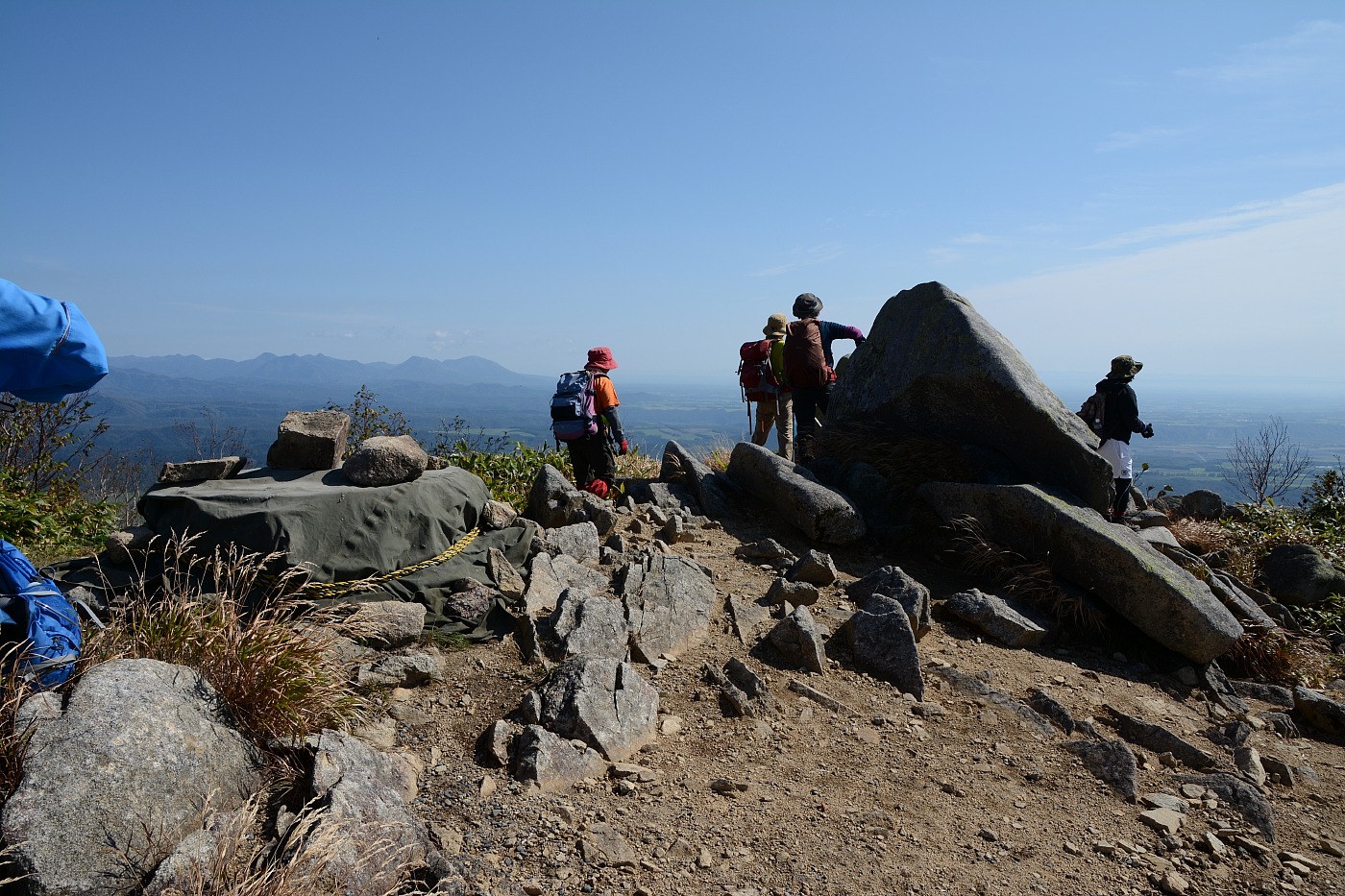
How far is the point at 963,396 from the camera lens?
885 centimetres

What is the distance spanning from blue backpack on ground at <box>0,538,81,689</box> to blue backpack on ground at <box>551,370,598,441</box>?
5.96 metres

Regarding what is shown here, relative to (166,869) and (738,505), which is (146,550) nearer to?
(166,869)

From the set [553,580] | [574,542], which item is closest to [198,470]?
[553,580]

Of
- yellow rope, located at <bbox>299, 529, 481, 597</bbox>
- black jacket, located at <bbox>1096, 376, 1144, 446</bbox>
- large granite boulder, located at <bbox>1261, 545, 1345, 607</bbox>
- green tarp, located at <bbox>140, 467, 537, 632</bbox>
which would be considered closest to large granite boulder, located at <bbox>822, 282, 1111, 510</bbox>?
black jacket, located at <bbox>1096, 376, 1144, 446</bbox>

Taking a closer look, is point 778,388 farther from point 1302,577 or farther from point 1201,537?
point 1302,577

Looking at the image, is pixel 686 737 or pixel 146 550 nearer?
pixel 686 737

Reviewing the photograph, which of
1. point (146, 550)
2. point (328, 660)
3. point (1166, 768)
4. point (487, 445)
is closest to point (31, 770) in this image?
point (328, 660)

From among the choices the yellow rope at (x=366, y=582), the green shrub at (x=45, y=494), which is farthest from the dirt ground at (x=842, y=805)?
the green shrub at (x=45, y=494)

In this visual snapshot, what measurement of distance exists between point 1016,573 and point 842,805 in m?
4.17

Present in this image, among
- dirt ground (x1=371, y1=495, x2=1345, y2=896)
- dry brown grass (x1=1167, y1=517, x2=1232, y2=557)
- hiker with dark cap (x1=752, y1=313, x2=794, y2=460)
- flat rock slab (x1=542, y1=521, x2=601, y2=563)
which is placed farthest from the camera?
hiker with dark cap (x1=752, y1=313, x2=794, y2=460)

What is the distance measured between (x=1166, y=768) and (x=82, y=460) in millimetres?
17944

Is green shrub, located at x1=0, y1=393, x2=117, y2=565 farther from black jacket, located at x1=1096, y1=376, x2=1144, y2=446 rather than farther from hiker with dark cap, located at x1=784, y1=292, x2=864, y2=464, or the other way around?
black jacket, located at x1=1096, y1=376, x2=1144, y2=446

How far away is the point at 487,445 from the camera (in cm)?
1230

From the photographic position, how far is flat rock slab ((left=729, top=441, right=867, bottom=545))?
827 centimetres
